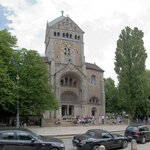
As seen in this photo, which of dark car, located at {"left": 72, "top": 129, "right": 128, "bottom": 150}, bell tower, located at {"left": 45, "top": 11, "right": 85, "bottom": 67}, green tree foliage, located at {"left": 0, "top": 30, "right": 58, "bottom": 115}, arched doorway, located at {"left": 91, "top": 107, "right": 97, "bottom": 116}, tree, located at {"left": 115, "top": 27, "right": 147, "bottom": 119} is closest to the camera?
dark car, located at {"left": 72, "top": 129, "right": 128, "bottom": 150}

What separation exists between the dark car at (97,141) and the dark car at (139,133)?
7.21 ft

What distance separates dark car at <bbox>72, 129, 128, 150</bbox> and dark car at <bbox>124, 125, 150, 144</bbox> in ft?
7.21

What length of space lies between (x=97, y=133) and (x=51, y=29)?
39245mm

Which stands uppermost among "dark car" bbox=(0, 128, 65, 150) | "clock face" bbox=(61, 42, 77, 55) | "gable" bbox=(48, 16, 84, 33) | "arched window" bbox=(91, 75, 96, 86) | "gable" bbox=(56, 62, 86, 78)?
"gable" bbox=(48, 16, 84, 33)

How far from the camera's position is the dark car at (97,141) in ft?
38.5

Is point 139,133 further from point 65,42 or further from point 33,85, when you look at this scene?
point 65,42

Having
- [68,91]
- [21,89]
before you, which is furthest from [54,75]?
[21,89]

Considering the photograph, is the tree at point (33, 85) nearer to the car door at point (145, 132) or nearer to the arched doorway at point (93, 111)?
the car door at point (145, 132)

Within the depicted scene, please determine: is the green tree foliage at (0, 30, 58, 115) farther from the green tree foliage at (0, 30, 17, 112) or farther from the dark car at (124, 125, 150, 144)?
the dark car at (124, 125, 150, 144)

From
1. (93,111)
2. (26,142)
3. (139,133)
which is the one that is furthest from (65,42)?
(26,142)

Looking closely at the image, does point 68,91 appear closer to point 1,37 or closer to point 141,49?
point 141,49

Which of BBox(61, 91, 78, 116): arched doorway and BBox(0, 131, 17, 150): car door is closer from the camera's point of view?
BBox(0, 131, 17, 150): car door

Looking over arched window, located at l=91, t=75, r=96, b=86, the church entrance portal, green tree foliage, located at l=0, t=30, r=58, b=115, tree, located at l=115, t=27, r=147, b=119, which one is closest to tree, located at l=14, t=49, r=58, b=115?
green tree foliage, located at l=0, t=30, r=58, b=115

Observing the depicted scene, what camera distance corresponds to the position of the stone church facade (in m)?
45.2
